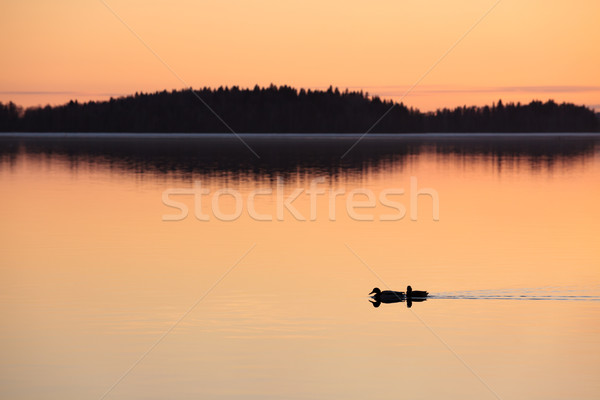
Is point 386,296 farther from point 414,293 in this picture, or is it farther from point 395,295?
point 414,293

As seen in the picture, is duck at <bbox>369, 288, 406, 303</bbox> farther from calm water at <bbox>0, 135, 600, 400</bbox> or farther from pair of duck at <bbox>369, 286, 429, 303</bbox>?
calm water at <bbox>0, 135, 600, 400</bbox>

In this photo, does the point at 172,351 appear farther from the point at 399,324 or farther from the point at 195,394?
the point at 399,324

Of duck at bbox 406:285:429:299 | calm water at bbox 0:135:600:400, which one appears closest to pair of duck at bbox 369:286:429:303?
duck at bbox 406:285:429:299

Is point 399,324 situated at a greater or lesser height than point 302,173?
lesser

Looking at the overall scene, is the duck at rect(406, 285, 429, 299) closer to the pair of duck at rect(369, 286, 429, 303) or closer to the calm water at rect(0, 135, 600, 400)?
the pair of duck at rect(369, 286, 429, 303)

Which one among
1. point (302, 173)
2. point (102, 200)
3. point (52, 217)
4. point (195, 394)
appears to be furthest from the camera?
point (302, 173)

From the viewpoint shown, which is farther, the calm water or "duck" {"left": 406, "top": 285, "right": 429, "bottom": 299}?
"duck" {"left": 406, "top": 285, "right": 429, "bottom": 299}

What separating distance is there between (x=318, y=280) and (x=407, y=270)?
3.00 meters

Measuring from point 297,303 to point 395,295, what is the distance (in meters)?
2.40

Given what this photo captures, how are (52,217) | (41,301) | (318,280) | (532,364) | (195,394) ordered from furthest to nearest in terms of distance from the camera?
(52,217) < (318,280) < (41,301) < (532,364) < (195,394)

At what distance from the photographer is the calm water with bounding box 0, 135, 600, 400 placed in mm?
15258

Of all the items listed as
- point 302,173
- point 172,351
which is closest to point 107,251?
point 172,351

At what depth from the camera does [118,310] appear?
20.0 metres

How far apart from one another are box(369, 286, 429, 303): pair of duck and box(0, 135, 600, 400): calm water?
0.68 feet
